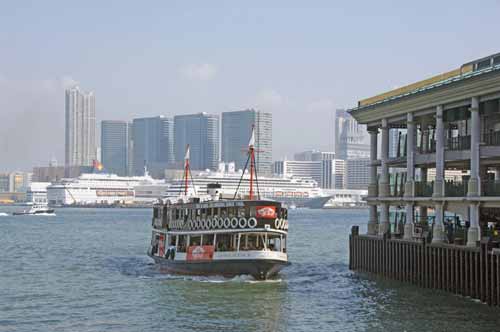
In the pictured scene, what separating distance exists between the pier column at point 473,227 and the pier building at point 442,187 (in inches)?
2.0

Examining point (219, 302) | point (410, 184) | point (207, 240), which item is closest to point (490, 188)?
point (410, 184)

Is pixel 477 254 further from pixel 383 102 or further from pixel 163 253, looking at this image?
pixel 163 253

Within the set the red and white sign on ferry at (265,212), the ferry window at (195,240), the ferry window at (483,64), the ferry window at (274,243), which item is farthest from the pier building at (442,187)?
the ferry window at (195,240)

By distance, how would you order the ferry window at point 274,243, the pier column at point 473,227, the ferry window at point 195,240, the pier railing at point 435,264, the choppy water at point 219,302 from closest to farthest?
the choppy water at point 219,302, the pier railing at point 435,264, the pier column at point 473,227, the ferry window at point 274,243, the ferry window at point 195,240

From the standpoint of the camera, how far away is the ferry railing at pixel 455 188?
48716 mm

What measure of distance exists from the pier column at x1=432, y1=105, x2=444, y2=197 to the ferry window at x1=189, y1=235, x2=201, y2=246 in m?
16.0

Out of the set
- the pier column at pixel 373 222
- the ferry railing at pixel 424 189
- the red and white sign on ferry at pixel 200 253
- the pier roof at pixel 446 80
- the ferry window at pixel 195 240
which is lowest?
the red and white sign on ferry at pixel 200 253

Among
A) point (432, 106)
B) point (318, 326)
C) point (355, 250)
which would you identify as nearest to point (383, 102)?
point (432, 106)

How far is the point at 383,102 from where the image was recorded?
57656 millimetres

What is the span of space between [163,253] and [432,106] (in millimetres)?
23143

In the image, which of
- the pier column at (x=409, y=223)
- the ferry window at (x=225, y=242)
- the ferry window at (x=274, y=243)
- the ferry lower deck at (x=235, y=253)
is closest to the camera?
the pier column at (x=409, y=223)

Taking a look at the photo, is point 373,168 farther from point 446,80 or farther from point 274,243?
point 446,80

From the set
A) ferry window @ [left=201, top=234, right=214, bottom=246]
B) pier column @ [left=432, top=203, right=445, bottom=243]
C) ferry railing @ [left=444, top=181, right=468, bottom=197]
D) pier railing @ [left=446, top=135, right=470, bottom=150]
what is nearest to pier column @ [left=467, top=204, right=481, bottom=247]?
ferry railing @ [left=444, top=181, right=468, bottom=197]

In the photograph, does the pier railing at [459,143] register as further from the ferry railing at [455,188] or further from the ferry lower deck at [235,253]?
the ferry lower deck at [235,253]
